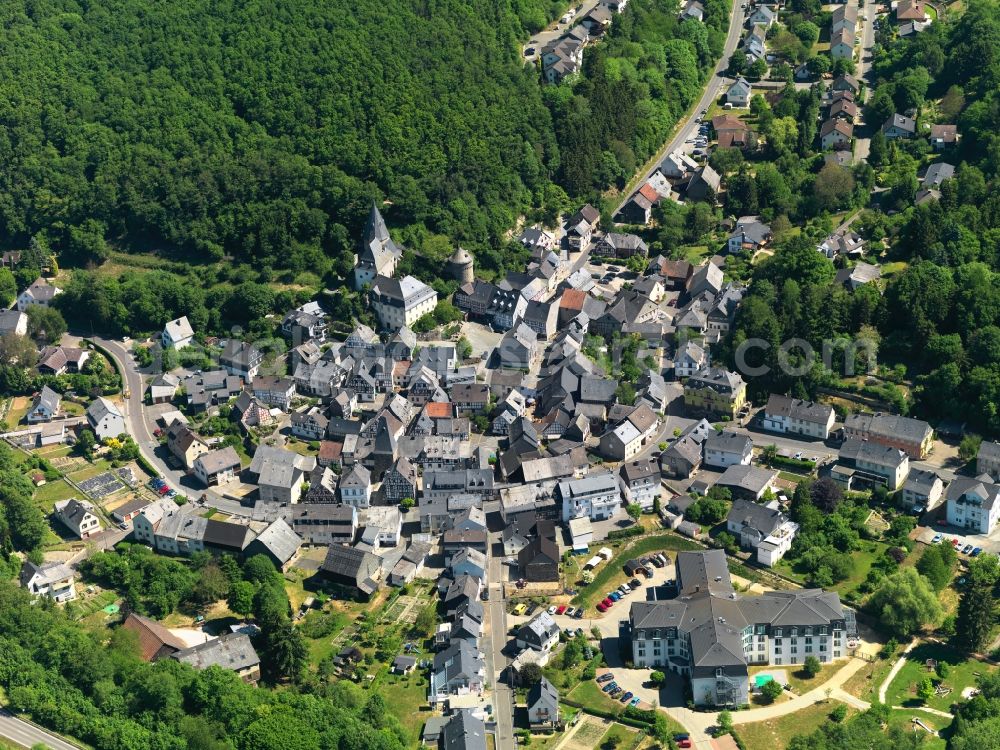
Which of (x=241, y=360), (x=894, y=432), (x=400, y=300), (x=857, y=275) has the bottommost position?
(x=894, y=432)

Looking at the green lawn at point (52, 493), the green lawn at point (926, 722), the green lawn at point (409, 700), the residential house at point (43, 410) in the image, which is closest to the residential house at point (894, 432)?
the green lawn at point (926, 722)

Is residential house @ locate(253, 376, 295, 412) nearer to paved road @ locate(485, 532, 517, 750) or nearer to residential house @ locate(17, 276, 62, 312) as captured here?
paved road @ locate(485, 532, 517, 750)

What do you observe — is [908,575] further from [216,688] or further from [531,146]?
[531,146]

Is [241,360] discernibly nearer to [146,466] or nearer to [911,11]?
[146,466]

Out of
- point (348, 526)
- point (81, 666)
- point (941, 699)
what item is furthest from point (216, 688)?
point (941, 699)

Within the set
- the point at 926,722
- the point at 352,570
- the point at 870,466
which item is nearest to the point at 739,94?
the point at 870,466

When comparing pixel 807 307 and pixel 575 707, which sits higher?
pixel 807 307

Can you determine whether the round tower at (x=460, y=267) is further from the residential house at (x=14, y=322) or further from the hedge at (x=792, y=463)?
the residential house at (x=14, y=322)
